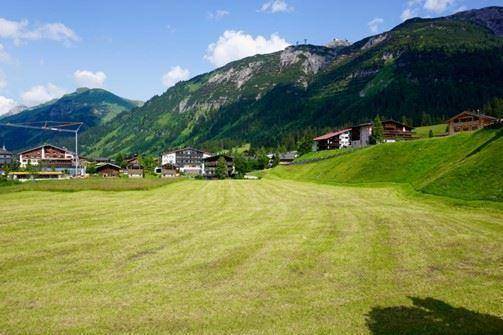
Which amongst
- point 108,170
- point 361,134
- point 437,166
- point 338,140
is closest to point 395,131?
point 361,134

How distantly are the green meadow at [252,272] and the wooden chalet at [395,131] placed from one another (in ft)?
456

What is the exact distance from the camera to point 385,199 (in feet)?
169

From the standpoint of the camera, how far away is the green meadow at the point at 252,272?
12866mm

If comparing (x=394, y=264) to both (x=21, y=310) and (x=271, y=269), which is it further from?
(x=21, y=310)

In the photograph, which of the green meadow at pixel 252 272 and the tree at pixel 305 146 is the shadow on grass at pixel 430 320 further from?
the tree at pixel 305 146

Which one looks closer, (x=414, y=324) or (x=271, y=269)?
(x=414, y=324)

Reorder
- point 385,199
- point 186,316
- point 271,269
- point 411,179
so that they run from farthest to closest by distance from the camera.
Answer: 1. point 411,179
2. point 385,199
3. point 271,269
4. point 186,316

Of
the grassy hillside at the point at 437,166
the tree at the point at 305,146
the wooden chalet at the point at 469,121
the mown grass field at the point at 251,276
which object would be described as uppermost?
the wooden chalet at the point at 469,121

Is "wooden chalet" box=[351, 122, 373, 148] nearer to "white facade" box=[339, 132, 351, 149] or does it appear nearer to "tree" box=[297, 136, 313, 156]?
"white facade" box=[339, 132, 351, 149]

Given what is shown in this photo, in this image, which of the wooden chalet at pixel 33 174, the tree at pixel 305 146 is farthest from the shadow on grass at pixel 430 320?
the tree at pixel 305 146

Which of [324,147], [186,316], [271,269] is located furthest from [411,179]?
[324,147]

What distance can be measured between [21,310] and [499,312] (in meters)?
16.8

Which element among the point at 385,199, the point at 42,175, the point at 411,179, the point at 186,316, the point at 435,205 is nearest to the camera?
the point at 186,316

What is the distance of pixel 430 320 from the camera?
13031 millimetres
